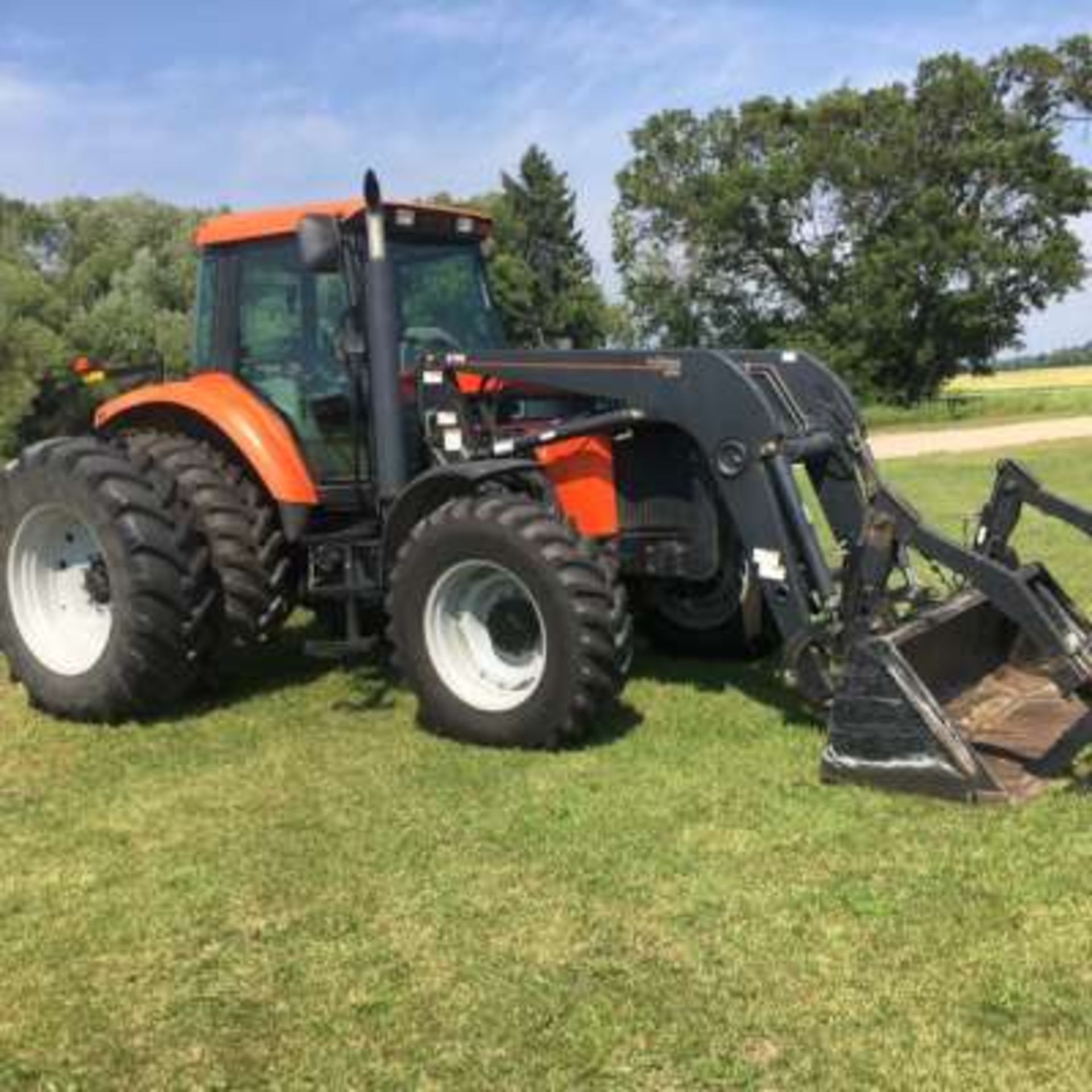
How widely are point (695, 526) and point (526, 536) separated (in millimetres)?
1078

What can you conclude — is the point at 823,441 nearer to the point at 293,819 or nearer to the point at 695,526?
the point at 695,526

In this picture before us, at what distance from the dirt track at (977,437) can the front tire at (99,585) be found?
19564 millimetres

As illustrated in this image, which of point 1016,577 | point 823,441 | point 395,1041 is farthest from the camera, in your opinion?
point 823,441

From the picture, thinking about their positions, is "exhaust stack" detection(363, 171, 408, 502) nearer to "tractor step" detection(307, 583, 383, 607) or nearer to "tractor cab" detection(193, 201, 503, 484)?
"tractor cab" detection(193, 201, 503, 484)

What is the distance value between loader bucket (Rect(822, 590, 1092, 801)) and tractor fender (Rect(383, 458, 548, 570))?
178cm

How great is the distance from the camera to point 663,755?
19.0 feet

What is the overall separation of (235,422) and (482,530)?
173 centimetres

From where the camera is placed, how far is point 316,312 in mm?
6902

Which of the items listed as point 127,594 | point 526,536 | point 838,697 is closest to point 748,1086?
point 838,697

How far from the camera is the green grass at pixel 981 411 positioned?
129 feet

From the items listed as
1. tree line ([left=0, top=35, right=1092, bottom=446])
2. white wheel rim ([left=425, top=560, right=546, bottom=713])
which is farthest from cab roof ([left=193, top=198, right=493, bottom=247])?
tree line ([left=0, top=35, right=1092, bottom=446])

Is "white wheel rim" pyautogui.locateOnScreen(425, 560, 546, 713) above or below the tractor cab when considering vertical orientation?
below

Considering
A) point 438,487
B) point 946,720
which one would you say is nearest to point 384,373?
point 438,487

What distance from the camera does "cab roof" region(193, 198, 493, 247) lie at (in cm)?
677
